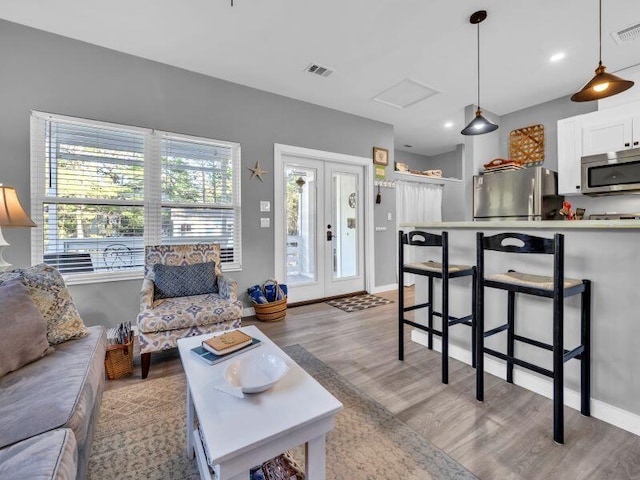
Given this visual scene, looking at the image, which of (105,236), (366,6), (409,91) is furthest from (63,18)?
(409,91)

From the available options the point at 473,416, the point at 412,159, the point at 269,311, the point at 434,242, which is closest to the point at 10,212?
the point at 269,311

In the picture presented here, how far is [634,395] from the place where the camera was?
153 centimetres

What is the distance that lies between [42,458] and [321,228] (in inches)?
140

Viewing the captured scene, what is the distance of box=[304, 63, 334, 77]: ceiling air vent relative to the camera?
321 centimetres

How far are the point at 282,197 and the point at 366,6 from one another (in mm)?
2134

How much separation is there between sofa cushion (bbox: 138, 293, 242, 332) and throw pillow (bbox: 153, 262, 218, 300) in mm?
114

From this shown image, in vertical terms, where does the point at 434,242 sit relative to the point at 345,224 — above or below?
below

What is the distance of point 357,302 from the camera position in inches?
163

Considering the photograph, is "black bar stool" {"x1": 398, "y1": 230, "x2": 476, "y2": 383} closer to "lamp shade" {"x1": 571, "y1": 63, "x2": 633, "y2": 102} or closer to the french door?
"lamp shade" {"x1": 571, "y1": 63, "x2": 633, "y2": 102}

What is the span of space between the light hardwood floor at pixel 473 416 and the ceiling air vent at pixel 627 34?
3.22 meters

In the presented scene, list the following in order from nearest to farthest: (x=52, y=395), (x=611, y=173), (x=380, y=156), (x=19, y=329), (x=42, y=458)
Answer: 1. (x=42, y=458)
2. (x=52, y=395)
3. (x=19, y=329)
4. (x=611, y=173)
5. (x=380, y=156)

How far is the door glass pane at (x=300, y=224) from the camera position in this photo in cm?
401

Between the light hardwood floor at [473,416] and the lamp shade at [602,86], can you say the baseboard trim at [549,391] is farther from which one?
the lamp shade at [602,86]

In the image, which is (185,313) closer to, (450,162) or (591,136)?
(591,136)
